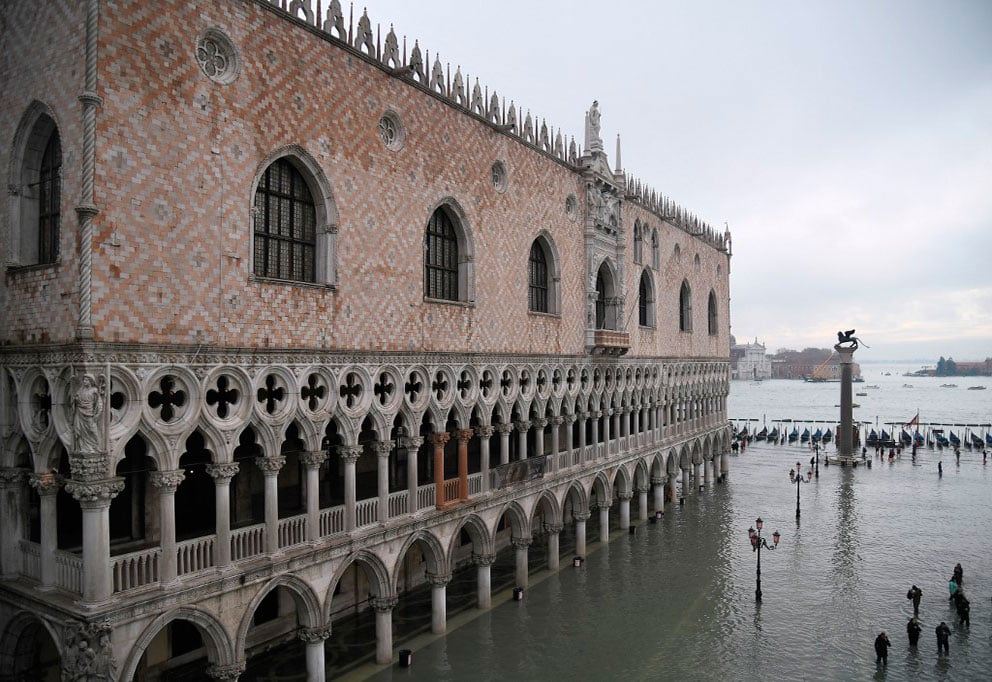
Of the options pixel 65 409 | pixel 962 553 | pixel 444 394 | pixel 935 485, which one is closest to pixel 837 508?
pixel 962 553

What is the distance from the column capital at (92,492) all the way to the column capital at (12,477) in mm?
2521

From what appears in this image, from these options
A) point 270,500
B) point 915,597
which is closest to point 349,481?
point 270,500

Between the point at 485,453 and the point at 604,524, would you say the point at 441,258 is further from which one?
the point at 604,524

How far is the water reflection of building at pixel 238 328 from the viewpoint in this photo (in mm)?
10625

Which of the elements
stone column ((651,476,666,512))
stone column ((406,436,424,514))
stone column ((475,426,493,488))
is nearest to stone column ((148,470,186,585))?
stone column ((406,436,424,514))

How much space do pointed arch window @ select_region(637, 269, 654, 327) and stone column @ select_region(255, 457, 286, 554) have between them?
73.4 feet

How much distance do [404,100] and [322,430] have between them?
320 inches

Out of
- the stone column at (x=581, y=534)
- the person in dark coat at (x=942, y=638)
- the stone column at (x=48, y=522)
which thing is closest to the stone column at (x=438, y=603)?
the stone column at (x=581, y=534)

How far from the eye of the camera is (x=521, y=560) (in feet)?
69.4

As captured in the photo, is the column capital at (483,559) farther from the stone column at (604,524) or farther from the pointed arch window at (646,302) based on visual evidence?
the pointed arch window at (646,302)

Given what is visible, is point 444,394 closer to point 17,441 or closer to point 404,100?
point 404,100

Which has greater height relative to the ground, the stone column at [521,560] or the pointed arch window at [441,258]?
the pointed arch window at [441,258]

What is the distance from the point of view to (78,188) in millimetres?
10406

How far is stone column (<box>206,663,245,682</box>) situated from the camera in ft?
40.0
